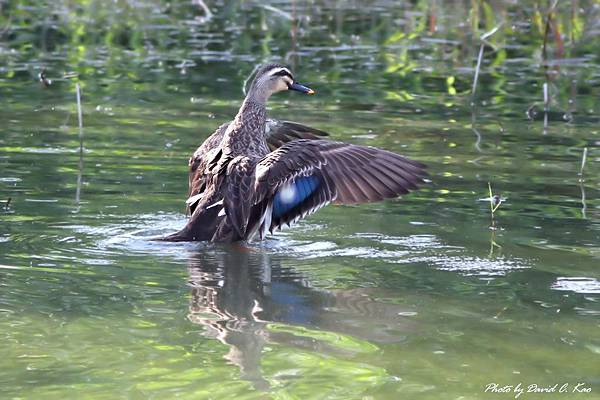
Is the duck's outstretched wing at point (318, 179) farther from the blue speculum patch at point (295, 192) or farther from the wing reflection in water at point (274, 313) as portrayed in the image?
the wing reflection in water at point (274, 313)

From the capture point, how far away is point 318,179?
8.00m

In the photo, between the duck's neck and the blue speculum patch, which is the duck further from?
the duck's neck

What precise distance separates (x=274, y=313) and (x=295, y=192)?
1625 mm

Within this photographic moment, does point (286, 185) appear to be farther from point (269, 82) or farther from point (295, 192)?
point (269, 82)

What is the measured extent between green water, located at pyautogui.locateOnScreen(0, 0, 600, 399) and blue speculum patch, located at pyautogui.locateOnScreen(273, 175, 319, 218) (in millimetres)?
299

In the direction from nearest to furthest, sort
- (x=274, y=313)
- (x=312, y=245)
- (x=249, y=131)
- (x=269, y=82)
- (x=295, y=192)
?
(x=274, y=313) < (x=295, y=192) < (x=312, y=245) < (x=249, y=131) < (x=269, y=82)

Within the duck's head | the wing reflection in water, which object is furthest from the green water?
the duck's head

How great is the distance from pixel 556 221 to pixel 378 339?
3.06 meters

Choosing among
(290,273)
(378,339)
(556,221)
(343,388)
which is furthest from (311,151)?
(343,388)

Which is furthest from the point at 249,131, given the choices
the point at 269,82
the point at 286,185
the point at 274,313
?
the point at 274,313

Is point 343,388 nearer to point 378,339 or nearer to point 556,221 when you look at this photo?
point 378,339

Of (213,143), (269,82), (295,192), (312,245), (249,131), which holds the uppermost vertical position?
(269,82)

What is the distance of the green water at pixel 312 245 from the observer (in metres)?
5.48

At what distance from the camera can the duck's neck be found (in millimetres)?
8633
